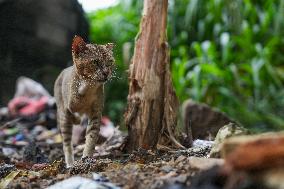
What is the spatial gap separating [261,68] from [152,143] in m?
3.54

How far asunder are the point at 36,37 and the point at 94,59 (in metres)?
4.21

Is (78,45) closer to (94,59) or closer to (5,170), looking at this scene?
(94,59)

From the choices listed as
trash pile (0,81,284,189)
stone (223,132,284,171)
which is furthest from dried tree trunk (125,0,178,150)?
stone (223,132,284,171)

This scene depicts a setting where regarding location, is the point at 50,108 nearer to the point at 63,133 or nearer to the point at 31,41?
the point at 31,41

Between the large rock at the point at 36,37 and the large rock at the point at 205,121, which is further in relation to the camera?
the large rock at the point at 36,37

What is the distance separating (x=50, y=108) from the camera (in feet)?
21.6

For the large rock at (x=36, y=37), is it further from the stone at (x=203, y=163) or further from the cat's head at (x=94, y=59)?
the stone at (x=203, y=163)

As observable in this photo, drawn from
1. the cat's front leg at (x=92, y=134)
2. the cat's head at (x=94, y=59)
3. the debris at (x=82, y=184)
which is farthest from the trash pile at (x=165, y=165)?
the cat's head at (x=94, y=59)

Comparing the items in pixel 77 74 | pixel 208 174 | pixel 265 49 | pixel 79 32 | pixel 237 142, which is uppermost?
pixel 79 32

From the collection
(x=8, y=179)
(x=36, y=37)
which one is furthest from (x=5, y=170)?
(x=36, y=37)

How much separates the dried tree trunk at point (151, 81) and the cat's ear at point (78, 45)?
40cm

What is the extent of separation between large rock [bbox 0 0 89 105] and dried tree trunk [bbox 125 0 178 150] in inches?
156

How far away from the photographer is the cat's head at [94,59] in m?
3.58

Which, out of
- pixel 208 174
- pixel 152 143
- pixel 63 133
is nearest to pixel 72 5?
pixel 63 133
